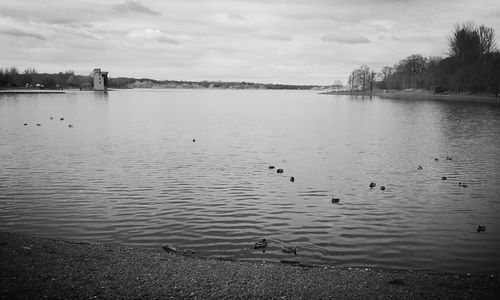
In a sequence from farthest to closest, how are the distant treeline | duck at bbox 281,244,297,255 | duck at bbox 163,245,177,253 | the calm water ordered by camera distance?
the distant treeline, the calm water, duck at bbox 281,244,297,255, duck at bbox 163,245,177,253

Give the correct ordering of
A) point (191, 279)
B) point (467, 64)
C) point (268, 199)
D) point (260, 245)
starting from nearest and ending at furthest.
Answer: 1. point (191, 279)
2. point (260, 245)
3. point (268, 199)
4. point (467, 64)

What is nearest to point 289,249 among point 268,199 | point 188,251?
point 188,251

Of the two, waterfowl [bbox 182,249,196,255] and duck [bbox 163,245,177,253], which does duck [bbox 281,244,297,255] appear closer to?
waterfowl [bbox 182,249,196,255]

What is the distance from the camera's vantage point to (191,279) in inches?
485

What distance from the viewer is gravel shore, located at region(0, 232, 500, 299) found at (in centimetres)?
1137

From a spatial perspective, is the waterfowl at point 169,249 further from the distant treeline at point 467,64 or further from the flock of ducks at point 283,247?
the distant treeline at point 467,64

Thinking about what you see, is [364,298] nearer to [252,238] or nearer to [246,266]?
[246,266]

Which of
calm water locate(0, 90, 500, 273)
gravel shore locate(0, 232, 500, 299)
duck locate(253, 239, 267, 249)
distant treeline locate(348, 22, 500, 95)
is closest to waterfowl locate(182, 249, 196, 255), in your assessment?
calm water locate(0, 90, 500, 273)

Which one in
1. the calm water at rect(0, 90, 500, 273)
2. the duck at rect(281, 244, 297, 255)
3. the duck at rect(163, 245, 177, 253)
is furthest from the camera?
the calm water at rect(0, 90, 500, 273)

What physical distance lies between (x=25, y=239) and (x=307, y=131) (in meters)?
49.7

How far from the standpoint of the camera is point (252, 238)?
17.6 meters

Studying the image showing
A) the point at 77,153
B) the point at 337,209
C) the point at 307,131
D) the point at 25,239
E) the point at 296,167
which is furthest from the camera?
the point at 307,131

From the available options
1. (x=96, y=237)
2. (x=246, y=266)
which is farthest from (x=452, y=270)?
(x=96, y=237)

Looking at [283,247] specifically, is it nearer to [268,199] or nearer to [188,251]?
[188,251]
